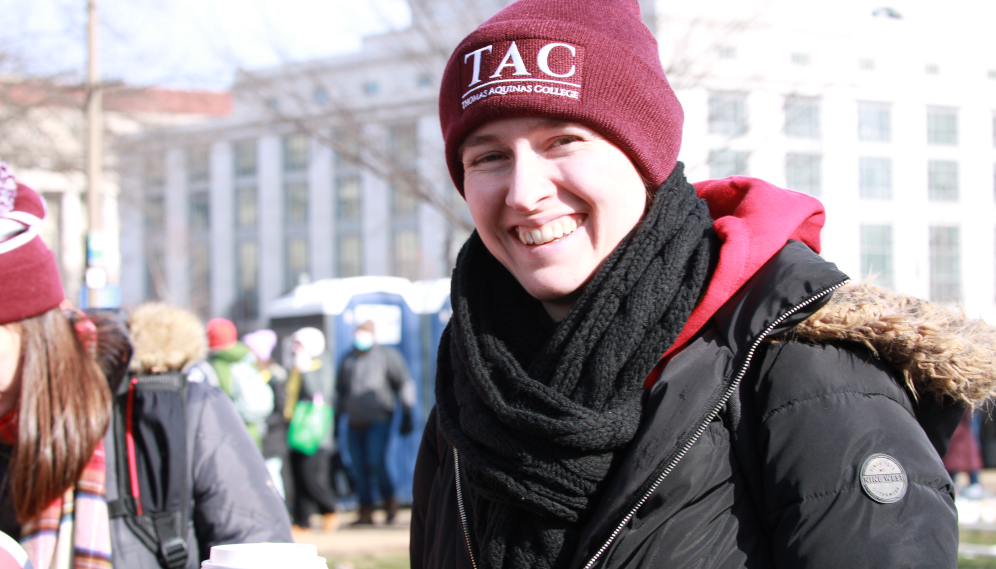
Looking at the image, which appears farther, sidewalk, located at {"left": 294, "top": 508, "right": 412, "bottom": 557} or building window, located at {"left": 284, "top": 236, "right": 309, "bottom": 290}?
building window, located at {"left": 284, "top": 236, "right": 309, "bottom": 290}

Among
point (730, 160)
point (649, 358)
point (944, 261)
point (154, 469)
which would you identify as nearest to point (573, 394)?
point (649, 358)

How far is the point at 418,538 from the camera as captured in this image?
→ 196 centimetres

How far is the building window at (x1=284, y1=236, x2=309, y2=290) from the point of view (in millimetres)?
55594

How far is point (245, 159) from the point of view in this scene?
56656 mm

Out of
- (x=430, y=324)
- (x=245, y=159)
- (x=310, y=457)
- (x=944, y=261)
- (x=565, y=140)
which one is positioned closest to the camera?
(x=565, y=140)

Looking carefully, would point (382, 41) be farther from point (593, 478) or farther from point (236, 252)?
point (236, 252)

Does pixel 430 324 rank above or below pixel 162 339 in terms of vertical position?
below

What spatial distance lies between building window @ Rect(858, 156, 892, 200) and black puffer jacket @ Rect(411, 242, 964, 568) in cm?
2182

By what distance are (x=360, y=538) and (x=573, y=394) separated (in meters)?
7.43

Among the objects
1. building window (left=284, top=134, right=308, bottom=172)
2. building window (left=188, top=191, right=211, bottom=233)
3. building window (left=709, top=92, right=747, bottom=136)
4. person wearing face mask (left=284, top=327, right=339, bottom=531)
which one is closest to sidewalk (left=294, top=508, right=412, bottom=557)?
person wearing face mask (left=284, top=327, right=339, bottom=531)

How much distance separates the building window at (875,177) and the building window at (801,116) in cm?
1353

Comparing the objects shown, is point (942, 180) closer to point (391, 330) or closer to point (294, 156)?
point (391, 330)

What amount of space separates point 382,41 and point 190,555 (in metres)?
7.02

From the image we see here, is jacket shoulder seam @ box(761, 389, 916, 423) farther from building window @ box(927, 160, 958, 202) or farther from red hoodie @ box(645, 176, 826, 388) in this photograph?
building window @ box(927, 160, 958, 202)
